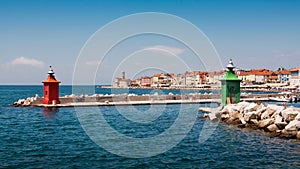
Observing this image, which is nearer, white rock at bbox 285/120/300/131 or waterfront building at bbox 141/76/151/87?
white rock at bbox 285/120/300/131

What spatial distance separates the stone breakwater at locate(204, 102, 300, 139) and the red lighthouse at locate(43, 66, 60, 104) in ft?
59.1

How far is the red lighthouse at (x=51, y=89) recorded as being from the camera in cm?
3944

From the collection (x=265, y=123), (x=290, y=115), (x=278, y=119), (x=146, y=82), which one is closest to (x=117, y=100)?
(x=265, y=123)

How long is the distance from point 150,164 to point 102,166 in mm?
1966

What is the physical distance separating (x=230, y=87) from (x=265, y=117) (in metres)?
7.76

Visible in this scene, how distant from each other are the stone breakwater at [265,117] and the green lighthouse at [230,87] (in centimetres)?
168

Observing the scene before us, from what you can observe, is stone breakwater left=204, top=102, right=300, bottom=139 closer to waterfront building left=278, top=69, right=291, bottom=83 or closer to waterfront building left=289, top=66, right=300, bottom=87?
waterfront building left=289, top=66, right=300, bottom=87

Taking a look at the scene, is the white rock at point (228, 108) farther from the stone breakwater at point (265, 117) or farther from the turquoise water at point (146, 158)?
the turquoise water at point (146, 158)

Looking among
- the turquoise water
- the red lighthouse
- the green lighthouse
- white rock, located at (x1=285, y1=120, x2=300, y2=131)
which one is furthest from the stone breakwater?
the red lighthouse

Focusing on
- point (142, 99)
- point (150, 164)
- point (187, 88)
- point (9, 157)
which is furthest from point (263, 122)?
point (187, 88)

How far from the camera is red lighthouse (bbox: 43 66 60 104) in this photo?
3944 centimetres

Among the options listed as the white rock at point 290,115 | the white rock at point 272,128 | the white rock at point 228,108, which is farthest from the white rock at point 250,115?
the white rock at point 290,115

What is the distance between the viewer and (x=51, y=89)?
1569 inches

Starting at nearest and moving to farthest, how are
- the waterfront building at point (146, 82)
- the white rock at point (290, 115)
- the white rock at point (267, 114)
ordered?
the white rock at point (290, 115)
the white rock at point (267, 114)
the waterfront building at point (146, 82)
